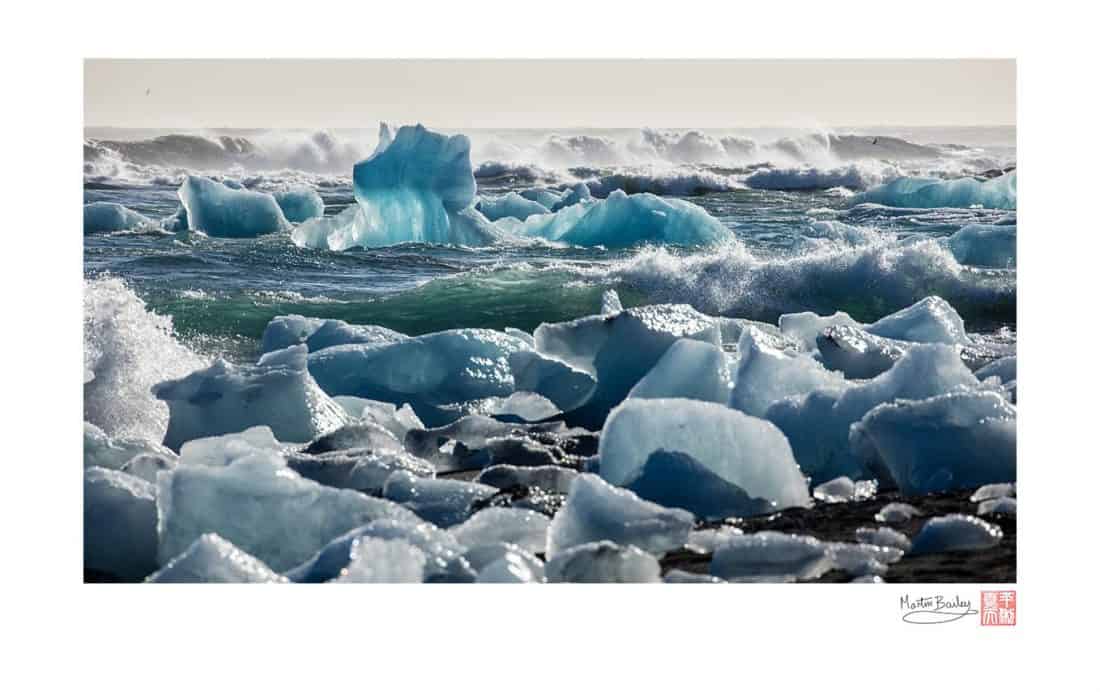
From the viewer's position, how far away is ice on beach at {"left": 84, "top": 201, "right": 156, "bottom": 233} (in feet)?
18.0

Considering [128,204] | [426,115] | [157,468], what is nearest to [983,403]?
→ [426,115]

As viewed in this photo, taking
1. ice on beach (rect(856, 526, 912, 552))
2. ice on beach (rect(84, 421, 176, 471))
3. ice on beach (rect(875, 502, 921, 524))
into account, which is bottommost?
ice on beach (rect(856, 526, 912, 552))

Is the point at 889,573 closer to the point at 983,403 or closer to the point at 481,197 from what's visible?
the point at 983,403

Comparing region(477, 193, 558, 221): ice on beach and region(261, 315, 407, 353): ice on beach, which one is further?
region(477, 193, 558, 221): ice on beach

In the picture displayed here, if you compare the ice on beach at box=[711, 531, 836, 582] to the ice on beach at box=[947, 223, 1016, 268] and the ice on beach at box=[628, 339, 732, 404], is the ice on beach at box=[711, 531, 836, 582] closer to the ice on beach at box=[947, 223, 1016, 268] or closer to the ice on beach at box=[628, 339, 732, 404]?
the ice on beach at box=[628, 339, 732, 404]

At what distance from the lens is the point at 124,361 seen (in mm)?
5602

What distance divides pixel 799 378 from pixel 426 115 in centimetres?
174

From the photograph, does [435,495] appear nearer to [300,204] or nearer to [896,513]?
[896,513]

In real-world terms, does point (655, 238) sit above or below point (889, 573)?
above

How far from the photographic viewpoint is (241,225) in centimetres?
720

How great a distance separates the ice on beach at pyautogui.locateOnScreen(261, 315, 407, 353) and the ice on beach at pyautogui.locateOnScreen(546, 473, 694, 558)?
2306 mm

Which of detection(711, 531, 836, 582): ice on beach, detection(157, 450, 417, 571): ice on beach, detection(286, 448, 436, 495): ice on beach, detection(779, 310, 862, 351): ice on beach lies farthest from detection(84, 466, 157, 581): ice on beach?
detection(779, 310, 862, 351): ice on beach

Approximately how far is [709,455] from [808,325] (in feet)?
6.49

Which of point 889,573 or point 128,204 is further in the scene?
point 128,204
